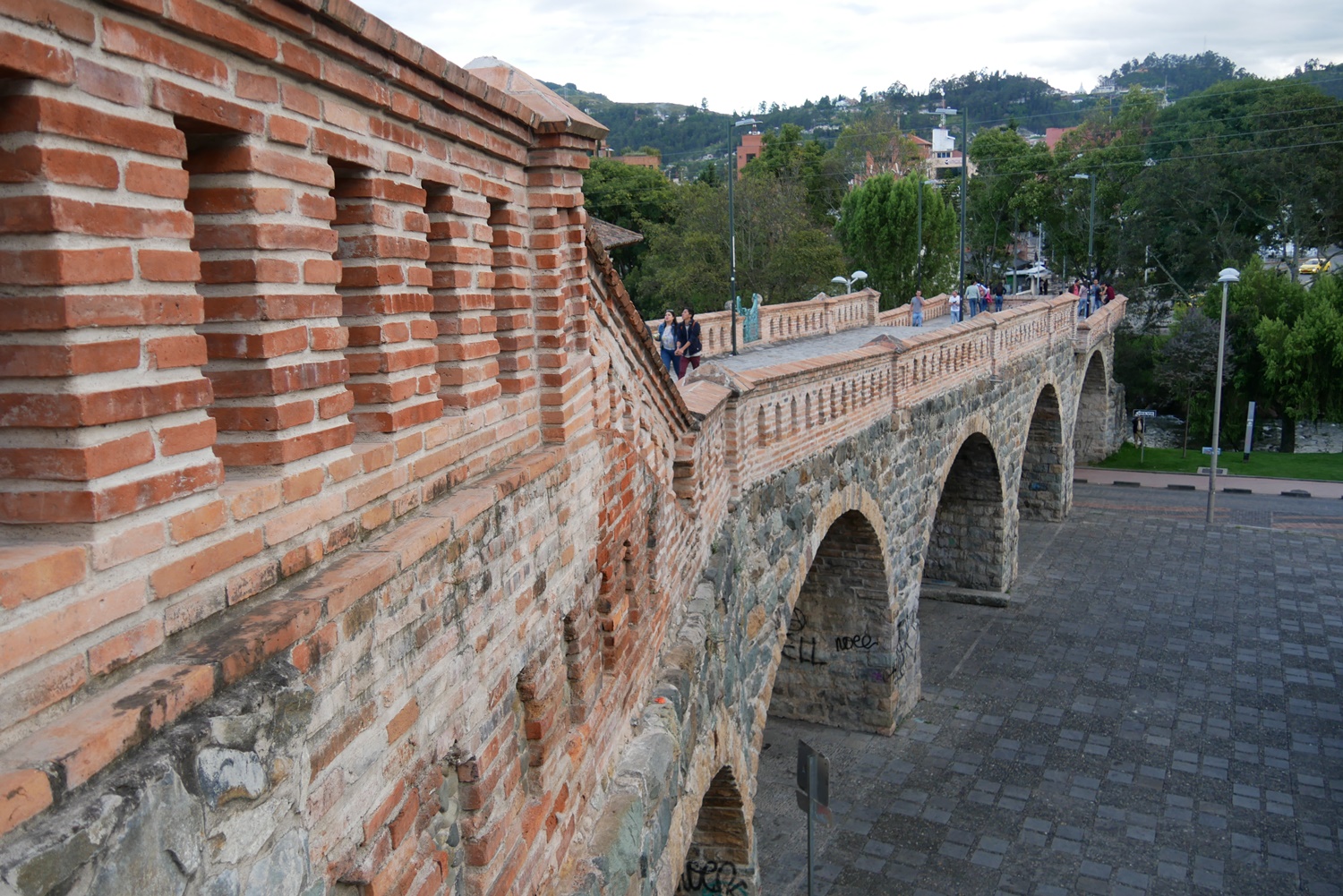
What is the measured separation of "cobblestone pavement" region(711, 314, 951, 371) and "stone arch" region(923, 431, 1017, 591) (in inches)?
117

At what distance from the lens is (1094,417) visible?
113 feet

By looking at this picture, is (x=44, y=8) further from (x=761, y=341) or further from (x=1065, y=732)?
(x=761, y=341)

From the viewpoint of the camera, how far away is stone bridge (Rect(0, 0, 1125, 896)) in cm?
161

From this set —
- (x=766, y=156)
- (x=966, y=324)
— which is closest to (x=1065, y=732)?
(x=966, y=324)

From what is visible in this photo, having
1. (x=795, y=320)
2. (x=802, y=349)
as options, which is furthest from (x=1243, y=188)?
(x=802, y=349)

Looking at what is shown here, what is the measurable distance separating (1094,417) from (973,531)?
17.6 m

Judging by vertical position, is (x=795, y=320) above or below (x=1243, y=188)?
below

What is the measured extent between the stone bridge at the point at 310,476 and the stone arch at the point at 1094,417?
107 feet

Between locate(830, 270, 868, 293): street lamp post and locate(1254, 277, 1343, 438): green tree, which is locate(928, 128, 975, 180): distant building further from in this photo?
locate(830, 270, 868, 293): street lamp post

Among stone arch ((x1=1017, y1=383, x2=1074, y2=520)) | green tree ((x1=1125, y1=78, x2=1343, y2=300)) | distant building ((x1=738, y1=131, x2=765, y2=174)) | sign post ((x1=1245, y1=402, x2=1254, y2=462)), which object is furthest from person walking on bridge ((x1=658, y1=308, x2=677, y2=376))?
distant building ((x1=738, y1=131, x2=765, y2=174))

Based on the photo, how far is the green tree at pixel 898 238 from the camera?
37.3 m

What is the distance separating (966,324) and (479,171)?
1316 centimetres

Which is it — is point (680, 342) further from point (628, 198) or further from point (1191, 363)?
point (628, 198)

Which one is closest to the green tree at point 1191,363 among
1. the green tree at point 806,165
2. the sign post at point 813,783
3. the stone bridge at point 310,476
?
the green tree at point 806,165
